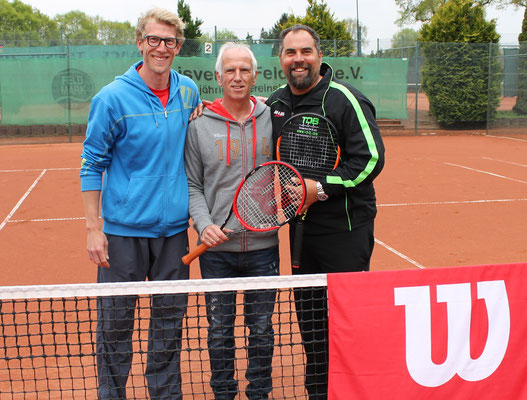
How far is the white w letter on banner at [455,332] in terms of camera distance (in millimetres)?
2641

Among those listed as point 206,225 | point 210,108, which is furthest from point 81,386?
point 210,108

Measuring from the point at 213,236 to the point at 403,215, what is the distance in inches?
209

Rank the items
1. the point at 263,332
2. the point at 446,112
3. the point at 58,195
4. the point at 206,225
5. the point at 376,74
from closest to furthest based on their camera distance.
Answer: the point at 206,225 < the point at 263,332 < the point at 58,195 < the point at 376,74 < the point at 446,112

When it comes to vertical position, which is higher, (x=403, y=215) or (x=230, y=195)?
(x=230, y=195)

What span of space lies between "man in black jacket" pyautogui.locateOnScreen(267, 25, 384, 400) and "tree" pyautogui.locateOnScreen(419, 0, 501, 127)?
55.7ft

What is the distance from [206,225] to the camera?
2.89 meters

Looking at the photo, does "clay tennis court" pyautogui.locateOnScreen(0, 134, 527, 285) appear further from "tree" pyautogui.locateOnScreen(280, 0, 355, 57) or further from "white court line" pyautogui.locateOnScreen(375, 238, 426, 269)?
"tree" pyautogui.locateOnScreen(280, 0, 355, 57)

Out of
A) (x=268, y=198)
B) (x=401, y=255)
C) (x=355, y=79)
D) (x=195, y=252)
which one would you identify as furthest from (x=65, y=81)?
(x=195, y=252)

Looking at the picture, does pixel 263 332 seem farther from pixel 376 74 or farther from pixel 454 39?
pixel 454 39

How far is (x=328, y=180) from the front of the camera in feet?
9.35

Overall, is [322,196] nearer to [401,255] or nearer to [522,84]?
[401,255]

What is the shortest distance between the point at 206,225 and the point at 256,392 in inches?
39.6

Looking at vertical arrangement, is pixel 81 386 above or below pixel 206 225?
below

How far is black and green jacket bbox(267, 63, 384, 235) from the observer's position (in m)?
2.88
